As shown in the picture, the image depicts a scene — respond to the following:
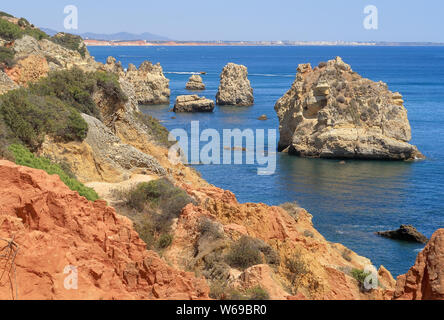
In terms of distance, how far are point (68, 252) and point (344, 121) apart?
171 ft

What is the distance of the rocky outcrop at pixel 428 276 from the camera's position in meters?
11.5

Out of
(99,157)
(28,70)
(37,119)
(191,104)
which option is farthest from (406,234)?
(191,104)

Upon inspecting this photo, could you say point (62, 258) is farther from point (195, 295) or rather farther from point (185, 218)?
point (185, 218)

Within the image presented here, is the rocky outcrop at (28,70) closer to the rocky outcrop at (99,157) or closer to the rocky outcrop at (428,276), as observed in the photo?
the rocky outcrop at (99,157)

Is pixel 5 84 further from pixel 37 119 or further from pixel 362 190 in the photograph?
pixel 362 190

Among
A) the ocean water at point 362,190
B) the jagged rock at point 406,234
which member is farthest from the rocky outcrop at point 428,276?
the jagged rock at point 406,234

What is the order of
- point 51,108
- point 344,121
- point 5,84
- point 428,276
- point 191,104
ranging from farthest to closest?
1. point 191,104
2. point 344,121
3. point 5,84
4. point 51,108
5. point 428,276

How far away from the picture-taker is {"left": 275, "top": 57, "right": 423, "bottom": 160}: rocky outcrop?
5831 centimetres

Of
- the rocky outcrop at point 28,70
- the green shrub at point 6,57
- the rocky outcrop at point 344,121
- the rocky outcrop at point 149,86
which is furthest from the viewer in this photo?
the rocky outcrop at point 149,86

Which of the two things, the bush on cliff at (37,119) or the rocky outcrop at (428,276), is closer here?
the rocky outcrop at (428,276)

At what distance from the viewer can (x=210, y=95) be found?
11581 centimetres

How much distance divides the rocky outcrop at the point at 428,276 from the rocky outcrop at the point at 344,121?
4673 centimetres

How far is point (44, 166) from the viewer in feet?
57.6
